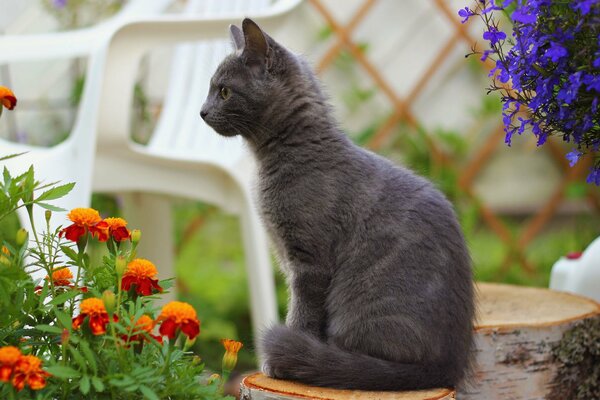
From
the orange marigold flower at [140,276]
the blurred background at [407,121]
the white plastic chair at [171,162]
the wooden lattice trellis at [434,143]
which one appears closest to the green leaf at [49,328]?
the orange marigold flower at [140,276]

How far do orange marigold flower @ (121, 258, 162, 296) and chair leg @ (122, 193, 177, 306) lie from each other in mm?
1406

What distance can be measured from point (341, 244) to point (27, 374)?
1.82ft

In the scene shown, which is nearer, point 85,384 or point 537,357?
point 85,384

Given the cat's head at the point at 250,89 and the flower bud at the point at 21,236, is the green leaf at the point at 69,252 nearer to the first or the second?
the flower bud at the point at 21,236

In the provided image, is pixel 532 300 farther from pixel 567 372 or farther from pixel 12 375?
pixel 12 375

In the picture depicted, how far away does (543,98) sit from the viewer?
3.83 feet

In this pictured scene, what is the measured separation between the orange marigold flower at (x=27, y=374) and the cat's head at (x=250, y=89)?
57 centimetres

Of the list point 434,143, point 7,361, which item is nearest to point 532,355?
point 7,361

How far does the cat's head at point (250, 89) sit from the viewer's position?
1386mm

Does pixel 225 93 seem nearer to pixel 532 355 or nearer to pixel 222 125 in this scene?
pixel 222 125

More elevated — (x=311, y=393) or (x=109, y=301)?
(x=109, y=301)

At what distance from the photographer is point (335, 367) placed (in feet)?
4.13

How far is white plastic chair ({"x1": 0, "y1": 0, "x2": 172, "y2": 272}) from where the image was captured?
1894mm

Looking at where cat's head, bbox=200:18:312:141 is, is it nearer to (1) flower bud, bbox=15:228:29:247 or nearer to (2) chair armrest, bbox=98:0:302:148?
(1) flower bud, bbox=15:228:29:247
